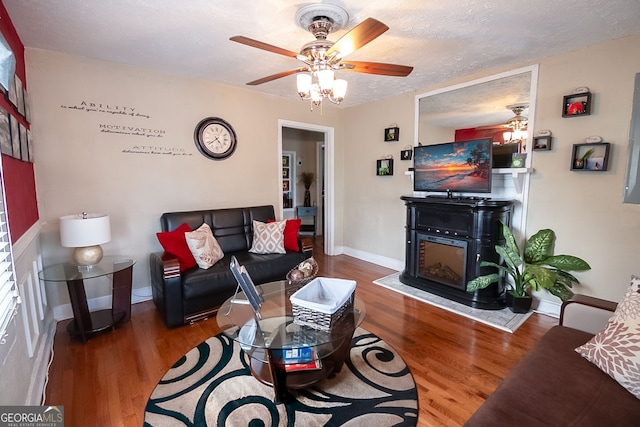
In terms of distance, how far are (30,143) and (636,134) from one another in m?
4.90

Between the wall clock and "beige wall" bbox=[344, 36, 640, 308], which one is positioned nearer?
"beige wall" bbox=[344, 36, 640, 308]

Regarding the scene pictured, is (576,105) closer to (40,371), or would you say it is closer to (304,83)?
(304,83)

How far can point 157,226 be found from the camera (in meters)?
3.23

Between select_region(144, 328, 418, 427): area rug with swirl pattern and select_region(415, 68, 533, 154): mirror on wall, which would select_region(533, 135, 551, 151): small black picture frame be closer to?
select_region(415, 68, 533, 154): mirror on wall

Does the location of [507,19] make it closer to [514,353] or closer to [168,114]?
[514,353]

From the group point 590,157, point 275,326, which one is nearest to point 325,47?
point 275,326

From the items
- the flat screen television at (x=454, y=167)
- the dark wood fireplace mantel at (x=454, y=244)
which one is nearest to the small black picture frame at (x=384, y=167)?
the flat screen television at (x=454, y=167)

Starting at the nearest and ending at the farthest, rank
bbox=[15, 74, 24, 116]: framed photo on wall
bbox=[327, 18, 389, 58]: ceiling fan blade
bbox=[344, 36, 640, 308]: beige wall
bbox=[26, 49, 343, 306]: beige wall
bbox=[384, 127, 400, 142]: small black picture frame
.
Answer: bbox=[327, 18, 389, 58]: ceiling fan blade, bbox=[15, 74, 24, 116]: framed photo on wall, bbox=[344, 36, 640, 308]: beige wall, bbox=[26, 49, 343, 306]: beige wall, bbox=[384, 127, 400, 142]: small black picture frame

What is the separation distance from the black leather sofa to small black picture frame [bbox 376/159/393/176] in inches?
67.3

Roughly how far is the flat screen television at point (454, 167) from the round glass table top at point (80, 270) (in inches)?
125

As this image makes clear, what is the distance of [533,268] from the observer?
8.37 feet

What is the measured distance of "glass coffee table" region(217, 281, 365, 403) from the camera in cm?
162

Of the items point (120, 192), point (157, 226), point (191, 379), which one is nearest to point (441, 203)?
point (191, 379)

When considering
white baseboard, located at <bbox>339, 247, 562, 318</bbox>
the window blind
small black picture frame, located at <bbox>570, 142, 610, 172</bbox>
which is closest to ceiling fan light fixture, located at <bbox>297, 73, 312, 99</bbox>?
the window blind
